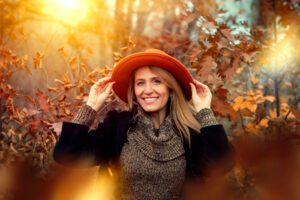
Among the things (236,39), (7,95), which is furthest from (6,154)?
(236,39)

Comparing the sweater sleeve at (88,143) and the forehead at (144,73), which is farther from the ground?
the forehead at (144,73)

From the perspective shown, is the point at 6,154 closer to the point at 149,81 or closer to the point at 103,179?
the point at 103,179

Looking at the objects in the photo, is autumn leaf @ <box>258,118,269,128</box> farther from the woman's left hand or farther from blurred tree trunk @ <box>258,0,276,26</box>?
blurred tree trunk @ <box>258,0,276,26</box>

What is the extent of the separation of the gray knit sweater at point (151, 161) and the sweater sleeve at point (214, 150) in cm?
6

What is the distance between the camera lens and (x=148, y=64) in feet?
10.1

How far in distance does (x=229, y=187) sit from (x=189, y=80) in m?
1.32

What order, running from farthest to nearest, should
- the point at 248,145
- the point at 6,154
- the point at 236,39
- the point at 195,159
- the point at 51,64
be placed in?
the point at 51,64 → the point at 6,154 → the point at 248,145 → the point at 236,39 → the point at 195,159

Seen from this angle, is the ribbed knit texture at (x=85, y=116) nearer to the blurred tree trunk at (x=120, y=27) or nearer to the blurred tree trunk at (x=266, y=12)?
the blurred tree trunk at (x=266, y=12)

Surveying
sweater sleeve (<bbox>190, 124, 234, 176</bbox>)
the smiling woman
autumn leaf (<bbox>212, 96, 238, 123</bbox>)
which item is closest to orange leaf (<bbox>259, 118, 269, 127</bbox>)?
autumn leaf (<bbox>212, 96, 238, 123</bbox>)

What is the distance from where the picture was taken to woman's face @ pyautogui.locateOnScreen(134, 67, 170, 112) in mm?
3053

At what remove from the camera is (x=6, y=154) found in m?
4.47

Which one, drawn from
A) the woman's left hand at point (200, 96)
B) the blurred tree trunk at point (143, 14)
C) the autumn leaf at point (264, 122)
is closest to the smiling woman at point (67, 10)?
the autumn leaf at point (264, 122)

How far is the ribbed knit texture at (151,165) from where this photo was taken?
2.90 meters

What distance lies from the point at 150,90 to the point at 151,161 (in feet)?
1.51
